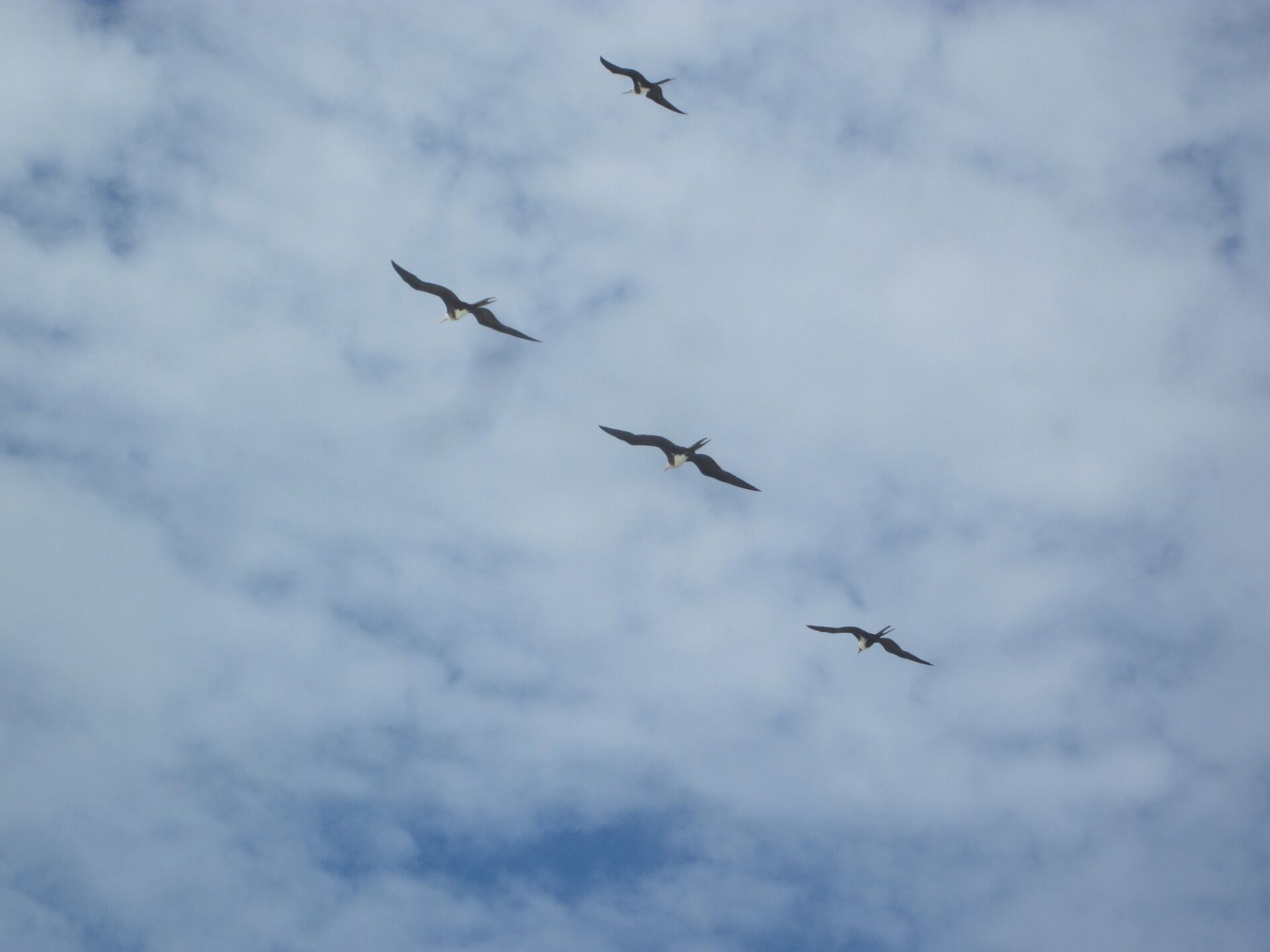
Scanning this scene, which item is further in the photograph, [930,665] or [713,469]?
[930,665]

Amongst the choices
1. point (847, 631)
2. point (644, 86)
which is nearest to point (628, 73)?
point (644, 86)

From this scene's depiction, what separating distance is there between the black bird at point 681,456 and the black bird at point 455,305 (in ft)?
18.4

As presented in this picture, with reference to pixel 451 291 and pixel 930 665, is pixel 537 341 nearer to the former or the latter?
pixel 451 291

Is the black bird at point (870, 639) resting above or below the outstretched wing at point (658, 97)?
below

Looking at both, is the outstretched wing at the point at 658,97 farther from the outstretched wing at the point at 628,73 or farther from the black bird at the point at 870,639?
the black bird at the point at 870,639

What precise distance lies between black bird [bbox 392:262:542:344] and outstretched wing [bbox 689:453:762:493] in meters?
8.27

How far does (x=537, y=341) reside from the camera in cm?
4203

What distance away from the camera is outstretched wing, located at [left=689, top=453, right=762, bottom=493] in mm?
46250

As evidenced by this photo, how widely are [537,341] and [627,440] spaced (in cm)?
588

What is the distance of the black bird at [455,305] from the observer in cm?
4566

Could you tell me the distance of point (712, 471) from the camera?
4691 centimetres

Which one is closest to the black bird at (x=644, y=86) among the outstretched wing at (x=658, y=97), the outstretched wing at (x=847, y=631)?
the outstretched wing at (x=658, y=97)

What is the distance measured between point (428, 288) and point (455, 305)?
134 cm

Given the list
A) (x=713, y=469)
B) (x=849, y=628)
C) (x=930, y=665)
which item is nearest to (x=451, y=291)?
(x=713, y=469)
